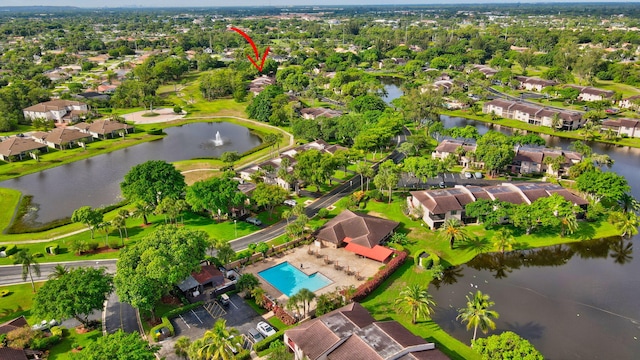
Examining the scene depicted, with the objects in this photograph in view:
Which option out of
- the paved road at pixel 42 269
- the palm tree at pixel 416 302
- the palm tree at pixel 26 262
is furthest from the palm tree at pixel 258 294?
the palm tree at pixel 26 262

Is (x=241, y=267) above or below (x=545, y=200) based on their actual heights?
below

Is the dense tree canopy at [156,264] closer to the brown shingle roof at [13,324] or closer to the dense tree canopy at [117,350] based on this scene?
the dense tree canopy at [117,350]

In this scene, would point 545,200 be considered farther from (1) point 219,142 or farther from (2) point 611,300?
(1) point 219,142

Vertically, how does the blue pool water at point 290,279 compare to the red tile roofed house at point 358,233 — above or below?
below

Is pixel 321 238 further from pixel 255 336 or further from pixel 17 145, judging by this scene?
pixel 17 145

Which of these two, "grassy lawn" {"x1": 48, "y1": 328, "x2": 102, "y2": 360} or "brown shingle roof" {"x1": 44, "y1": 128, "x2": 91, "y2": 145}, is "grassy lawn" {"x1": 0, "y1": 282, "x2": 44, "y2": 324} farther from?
"brown shingle roof" {"x1": 44, "y1": 128, "x2": 91, "y2": 145}

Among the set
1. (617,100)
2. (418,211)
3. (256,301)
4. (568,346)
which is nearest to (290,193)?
(418,211)
